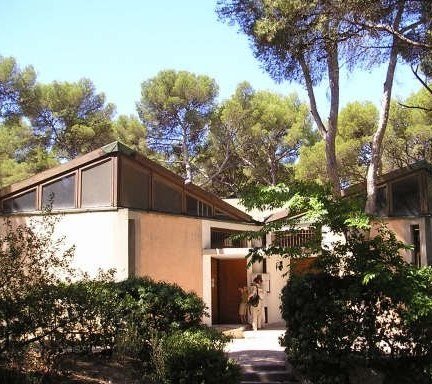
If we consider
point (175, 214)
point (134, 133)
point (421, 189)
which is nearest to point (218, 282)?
point (175, 214)

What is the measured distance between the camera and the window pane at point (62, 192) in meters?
→ 13.2

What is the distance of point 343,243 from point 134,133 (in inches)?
732

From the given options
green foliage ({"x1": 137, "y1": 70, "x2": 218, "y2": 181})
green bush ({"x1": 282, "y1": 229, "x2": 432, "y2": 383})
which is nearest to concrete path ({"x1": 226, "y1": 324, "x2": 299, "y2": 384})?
green bush ({"x1": 282, "y1": 229, "x2": 432, "y2": 383})

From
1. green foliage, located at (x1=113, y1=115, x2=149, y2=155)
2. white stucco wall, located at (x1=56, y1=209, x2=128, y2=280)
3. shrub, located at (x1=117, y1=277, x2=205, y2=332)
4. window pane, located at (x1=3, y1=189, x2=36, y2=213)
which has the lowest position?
shrub, located at (x1=117, y1=277, x2=205, y2=332)

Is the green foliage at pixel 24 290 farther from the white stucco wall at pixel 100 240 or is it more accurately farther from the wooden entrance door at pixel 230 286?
the wooden entrance door at pixel 230 286

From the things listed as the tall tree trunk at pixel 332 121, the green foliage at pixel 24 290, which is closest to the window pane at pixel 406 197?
the tall tree trunk at pixel 332 121

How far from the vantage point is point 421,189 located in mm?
14883

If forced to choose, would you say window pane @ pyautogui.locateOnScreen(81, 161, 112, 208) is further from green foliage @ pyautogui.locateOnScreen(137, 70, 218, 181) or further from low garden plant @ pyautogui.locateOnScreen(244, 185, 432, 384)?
green foliage @ pyautogui.locateOnScreen(137, 70, 218, 181)

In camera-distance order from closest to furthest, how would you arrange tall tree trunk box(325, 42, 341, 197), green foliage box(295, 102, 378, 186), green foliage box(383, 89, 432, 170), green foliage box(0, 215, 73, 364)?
green foliage box(0, 215, 73, 364), tall tree trunk box(325, 42, 341, 197), green foliage box(383, 89, 432, 170), green foliage box(295, 102, 378, 186)

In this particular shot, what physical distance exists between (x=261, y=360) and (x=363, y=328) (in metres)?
3.05

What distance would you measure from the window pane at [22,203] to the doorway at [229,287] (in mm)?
6931

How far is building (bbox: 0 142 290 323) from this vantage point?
12.8 m

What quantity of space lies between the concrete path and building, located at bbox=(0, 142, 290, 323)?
2370 millimetres

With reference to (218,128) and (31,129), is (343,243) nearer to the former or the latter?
(218,128)
